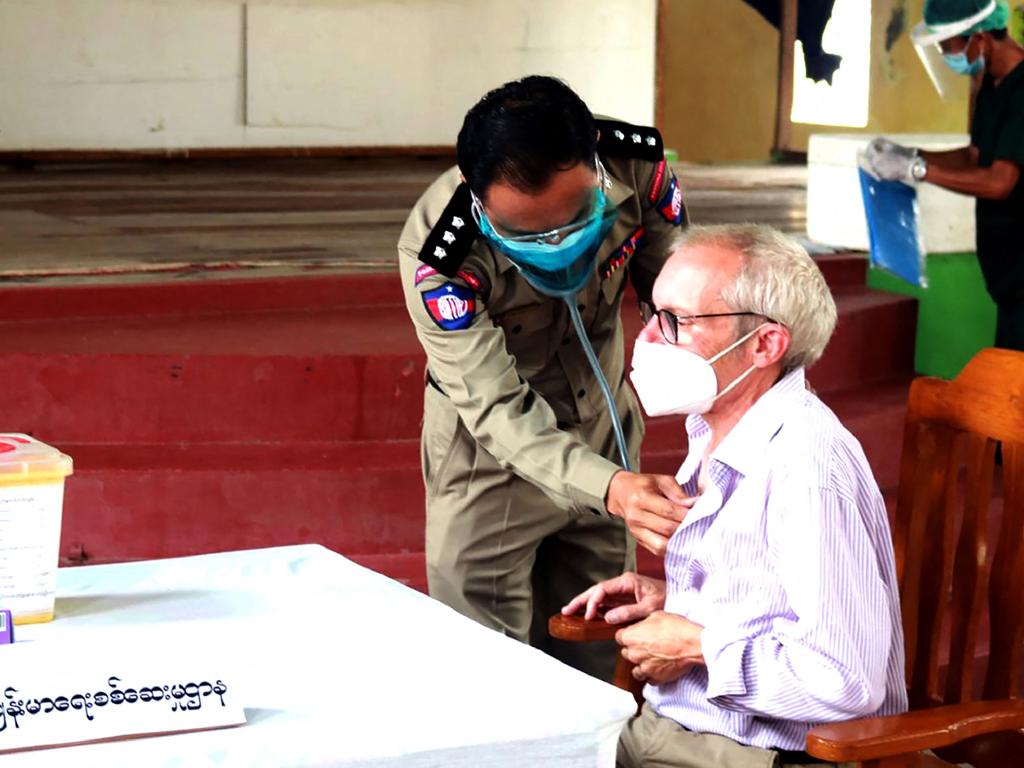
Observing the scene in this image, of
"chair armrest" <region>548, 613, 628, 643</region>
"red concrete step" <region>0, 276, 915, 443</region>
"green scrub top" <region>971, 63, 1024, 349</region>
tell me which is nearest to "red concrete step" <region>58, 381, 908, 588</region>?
"red concrete step" <region>0, 276, 915, 443</region>

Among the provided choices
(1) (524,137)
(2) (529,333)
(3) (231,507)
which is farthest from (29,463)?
(3) (231,507)

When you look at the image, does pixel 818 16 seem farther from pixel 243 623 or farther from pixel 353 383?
pixel 243 623

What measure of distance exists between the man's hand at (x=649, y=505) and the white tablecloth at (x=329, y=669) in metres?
0.35

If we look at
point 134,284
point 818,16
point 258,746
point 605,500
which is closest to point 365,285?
point 134,284

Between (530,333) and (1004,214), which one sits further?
(1004,214)

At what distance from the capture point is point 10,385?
153 inches

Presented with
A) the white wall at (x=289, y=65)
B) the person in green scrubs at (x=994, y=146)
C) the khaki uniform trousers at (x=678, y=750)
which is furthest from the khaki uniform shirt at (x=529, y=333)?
the white wall at (x=289, y=65)

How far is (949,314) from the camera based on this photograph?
16.3 ft

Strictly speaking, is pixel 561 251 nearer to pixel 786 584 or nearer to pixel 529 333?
pixel 529 333

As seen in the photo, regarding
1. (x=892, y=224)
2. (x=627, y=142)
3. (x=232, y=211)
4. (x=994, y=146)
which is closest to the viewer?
(x=627, y=142)

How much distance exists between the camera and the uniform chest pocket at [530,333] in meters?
2.51

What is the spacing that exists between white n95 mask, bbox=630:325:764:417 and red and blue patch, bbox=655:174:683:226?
0.63 metres

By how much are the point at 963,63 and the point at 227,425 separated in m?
2.28

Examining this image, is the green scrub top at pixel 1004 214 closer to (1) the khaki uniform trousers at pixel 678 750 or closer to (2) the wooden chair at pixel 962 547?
(2) the wooden chair at pixel 962 547
